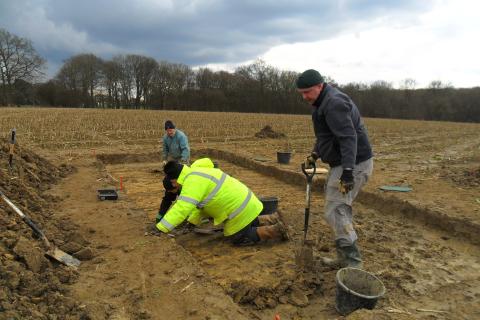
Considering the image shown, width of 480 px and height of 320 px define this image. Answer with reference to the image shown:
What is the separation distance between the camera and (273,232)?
465 centimetres

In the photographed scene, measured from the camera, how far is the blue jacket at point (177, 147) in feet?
24.6

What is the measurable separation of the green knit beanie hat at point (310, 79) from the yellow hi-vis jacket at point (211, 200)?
1.42m

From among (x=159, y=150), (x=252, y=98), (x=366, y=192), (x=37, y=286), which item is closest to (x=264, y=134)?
(x=159, y=150)

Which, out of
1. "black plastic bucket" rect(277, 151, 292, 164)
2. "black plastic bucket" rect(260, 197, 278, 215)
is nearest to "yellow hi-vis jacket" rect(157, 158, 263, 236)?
"black plastic bucket" rect(260, 197, 278, 215)

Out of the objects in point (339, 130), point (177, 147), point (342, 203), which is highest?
point (339, 130)

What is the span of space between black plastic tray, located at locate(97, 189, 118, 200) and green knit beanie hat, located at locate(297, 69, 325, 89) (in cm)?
414

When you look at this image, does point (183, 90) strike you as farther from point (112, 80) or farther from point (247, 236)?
point (247, 236)

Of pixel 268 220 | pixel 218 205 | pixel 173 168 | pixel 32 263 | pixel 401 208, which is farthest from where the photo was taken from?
pixel 401 208

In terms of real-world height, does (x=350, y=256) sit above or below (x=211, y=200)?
below

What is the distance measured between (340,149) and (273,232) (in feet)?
5.27

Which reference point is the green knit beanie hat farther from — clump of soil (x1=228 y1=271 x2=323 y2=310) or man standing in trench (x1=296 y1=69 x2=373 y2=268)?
clump of soil (x1=228 y1=271 x2=323 y2=310)

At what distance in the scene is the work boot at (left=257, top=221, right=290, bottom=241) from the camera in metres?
4.62

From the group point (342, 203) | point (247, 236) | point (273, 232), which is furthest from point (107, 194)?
point (342, 203)

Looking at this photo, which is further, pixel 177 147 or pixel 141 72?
pixel 141 72
